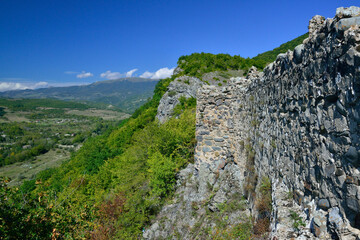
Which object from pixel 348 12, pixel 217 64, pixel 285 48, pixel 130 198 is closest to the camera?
pixel 348 12

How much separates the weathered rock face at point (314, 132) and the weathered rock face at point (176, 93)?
1948 cm

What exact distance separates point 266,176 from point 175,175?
7.97 meters

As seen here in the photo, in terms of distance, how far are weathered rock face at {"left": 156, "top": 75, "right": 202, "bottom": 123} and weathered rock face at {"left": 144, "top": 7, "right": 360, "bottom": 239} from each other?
19.5m

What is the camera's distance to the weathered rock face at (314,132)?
7.98 ft

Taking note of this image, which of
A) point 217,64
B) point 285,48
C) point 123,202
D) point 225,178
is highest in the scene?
point 285,48

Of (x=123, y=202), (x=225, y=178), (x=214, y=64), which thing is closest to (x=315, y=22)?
(x=225, y=178)

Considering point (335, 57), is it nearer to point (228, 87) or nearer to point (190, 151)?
point (228, 87)

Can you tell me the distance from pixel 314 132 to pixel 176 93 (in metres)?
23.8

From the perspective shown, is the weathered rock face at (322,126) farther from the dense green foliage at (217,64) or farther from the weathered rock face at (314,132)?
the dense green foliage at (217,64)

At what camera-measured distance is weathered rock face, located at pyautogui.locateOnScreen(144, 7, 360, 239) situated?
243 cm

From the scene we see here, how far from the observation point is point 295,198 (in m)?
3.83

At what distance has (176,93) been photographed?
87.2ft

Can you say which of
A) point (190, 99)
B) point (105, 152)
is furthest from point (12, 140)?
point (190, 99)

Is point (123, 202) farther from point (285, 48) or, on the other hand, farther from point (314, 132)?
point (285, 48)
